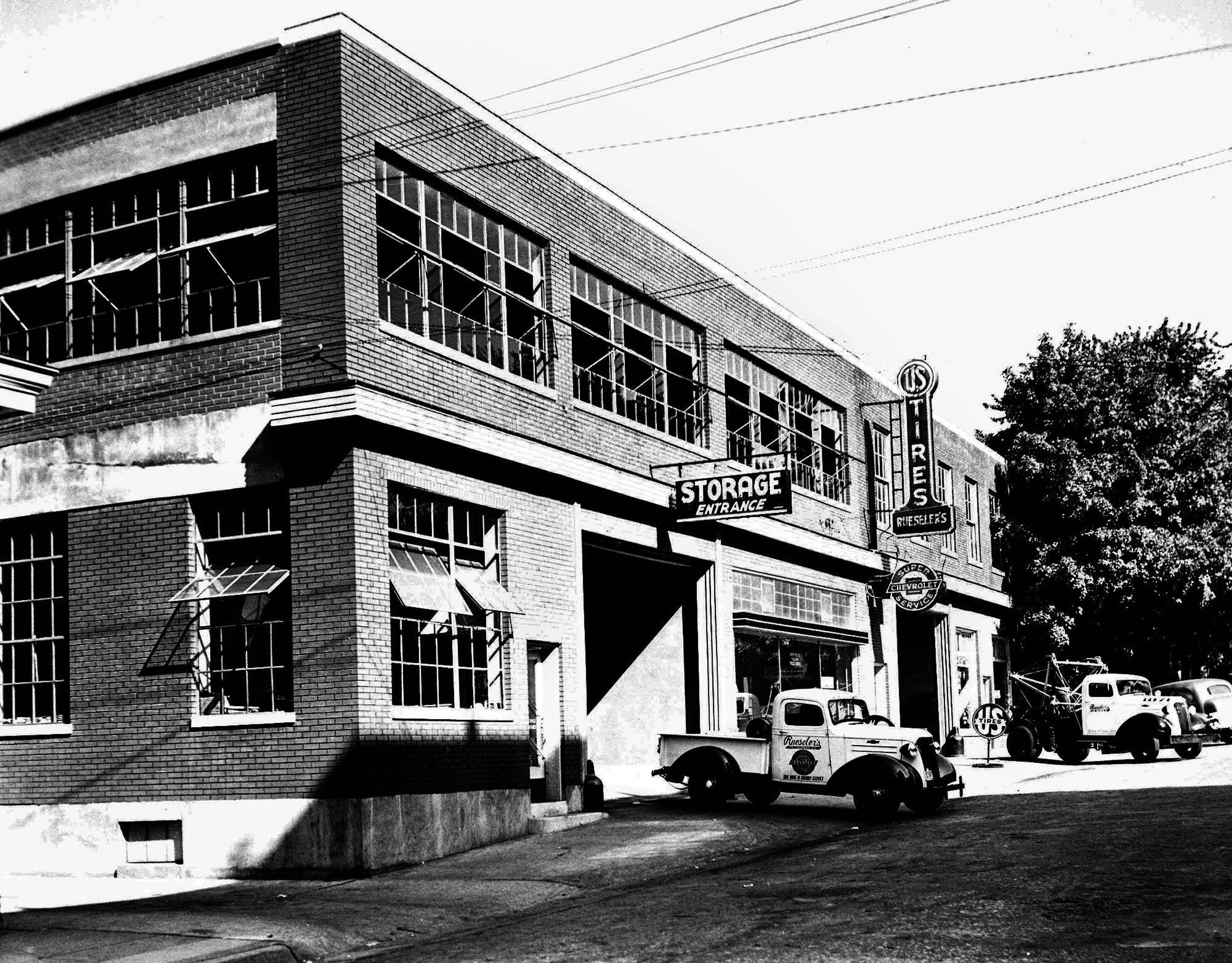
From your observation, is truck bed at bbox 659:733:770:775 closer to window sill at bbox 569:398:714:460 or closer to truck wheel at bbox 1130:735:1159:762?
window sill at bbox 569:398:714:460

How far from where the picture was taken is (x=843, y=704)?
2095cm

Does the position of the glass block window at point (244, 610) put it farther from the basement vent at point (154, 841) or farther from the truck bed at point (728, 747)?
the truck bed at point (728, 747)

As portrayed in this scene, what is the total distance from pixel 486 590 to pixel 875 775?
5911 millimetres

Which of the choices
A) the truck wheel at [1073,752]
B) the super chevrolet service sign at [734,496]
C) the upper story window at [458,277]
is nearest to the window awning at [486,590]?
the upper story window at [458,277]

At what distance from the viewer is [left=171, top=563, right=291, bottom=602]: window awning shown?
16.7 metres

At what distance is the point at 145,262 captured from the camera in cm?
1825

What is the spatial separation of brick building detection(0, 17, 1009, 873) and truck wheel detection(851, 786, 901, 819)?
160 inches

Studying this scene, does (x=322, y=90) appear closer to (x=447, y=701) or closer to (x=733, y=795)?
(x=447, y=701)

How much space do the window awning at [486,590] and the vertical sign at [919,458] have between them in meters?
16.2

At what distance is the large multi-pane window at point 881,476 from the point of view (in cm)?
3419

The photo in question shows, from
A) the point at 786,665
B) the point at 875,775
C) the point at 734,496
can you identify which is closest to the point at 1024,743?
the point at 786,665

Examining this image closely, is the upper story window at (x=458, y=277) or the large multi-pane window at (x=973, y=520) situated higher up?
the upper story window at (x=458, y=277)

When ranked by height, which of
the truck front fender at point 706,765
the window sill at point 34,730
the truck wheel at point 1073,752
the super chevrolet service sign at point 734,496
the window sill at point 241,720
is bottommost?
the truck wheel at point 1073,752

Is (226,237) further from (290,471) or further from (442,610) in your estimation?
(442,610)
